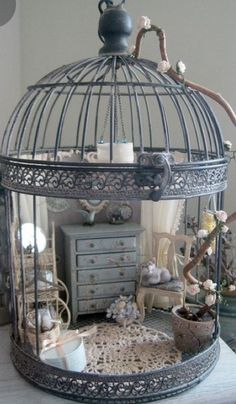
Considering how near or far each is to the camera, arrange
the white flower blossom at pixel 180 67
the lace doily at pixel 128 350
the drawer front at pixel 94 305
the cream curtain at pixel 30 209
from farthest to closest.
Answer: the drawer front at pixel 94 305 < the cream curtain at pixel 30 209 < the lace doily at pixel 128 350 < the white flower blossom at pixel 180 67

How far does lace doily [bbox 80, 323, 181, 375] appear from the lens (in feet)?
5.00

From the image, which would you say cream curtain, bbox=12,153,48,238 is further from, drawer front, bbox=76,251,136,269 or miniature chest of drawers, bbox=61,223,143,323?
drawer front, bbox=76,251,136,269

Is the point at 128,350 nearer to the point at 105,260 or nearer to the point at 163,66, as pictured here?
the point at 105,260

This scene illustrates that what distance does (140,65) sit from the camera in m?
1.37

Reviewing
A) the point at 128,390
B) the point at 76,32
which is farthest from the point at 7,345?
the point at 76,32

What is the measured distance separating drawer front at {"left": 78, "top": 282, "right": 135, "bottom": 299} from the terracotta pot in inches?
15.3

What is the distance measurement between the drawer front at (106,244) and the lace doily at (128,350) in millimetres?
335

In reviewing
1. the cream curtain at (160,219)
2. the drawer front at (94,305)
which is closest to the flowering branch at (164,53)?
the cream curtain at (160,219)

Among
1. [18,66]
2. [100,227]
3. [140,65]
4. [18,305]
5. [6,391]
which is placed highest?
[18,66]

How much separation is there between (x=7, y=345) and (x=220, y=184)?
101 cm

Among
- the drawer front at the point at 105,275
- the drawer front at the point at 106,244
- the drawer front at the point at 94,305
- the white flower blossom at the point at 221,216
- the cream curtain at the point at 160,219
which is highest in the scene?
the white flower blossom at the point at 221,216

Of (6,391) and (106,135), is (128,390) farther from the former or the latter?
(106,135)

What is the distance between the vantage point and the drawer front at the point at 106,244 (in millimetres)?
1901

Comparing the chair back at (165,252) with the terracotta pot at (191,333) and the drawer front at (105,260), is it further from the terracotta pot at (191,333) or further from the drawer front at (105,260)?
the terracotta pot at (191,333)
